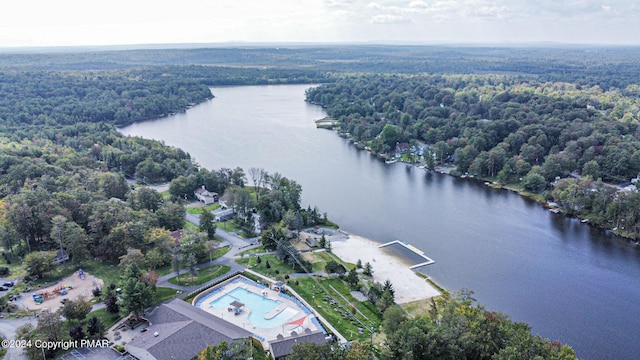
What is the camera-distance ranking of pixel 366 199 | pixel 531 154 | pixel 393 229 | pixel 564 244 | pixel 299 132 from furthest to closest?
pixel 299 132 → pixel 531 154 → pixel 366 199 → pixel 393 229 → pixel 564 244

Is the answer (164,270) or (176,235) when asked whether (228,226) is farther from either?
(164,270)

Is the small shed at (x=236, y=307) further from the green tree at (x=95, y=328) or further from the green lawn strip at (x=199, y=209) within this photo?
the green lawn strip at (x=199, y=209)

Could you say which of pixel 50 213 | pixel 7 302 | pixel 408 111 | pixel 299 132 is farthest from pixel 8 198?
pixel 408 111

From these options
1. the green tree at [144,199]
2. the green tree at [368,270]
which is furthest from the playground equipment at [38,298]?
the green tree at [368,270]

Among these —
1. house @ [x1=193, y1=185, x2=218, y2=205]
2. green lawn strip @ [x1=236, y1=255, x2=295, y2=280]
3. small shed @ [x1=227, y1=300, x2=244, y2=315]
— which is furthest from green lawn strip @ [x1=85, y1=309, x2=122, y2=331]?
house @ [x1=193, y1=185, x2=218, y2=205]

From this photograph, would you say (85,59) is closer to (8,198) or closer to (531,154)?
(8,198)

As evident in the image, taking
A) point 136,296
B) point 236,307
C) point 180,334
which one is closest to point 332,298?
point 236,307
